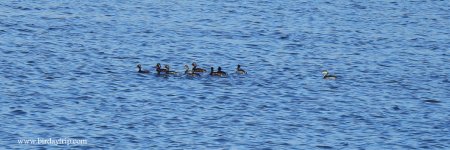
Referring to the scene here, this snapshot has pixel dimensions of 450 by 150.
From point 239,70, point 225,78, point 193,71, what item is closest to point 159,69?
point 193,71

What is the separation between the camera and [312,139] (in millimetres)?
38781

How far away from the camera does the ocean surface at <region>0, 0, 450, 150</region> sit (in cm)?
3928

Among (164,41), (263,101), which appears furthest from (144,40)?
(263,101)

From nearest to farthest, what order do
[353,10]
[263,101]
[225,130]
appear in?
1. [225,130]
2. [263,101]
3. [353,10]

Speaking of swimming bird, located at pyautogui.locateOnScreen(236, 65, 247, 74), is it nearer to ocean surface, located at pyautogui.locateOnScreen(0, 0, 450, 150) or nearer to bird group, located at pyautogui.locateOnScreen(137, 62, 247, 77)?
bird group, located at pyautogui.locateOnScreen(137, 62, 247, 77)

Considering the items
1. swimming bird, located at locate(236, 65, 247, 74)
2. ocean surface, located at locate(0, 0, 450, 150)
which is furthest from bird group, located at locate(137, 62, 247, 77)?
ocean surface, located at locate(0, 0, 450, 150)

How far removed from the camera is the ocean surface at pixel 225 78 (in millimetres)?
39281

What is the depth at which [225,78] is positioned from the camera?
4850cm

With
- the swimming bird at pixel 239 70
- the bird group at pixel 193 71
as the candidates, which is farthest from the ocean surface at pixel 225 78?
the swimming bird at pixel 239 70

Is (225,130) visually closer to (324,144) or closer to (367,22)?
(324,144)

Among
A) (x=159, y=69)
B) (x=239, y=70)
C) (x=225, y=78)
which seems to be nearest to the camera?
(x=159, y=69)

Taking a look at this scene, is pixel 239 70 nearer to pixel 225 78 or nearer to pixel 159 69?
pixel 225 78

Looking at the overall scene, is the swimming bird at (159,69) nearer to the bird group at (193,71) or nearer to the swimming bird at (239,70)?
the bird group at (193,71)

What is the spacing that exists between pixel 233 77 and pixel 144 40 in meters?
9.93
